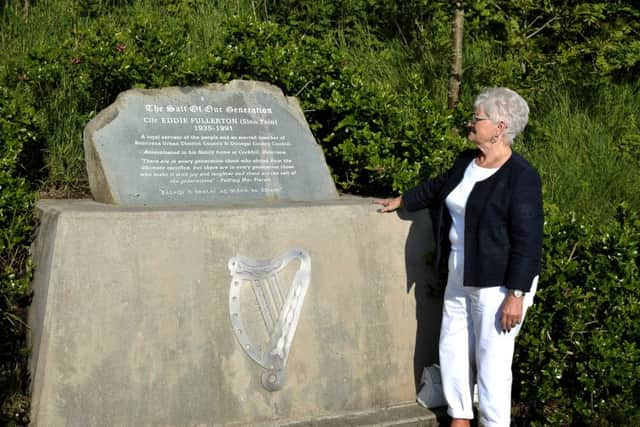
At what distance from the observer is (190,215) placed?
3.98 metres

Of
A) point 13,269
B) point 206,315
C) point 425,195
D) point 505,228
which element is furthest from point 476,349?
point 13,269

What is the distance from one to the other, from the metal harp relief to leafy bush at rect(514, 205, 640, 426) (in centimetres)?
133

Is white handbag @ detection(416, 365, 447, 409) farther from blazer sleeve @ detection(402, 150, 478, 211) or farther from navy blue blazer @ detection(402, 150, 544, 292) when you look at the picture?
blazer sleeve @ detection(402, 150, 478, 211)

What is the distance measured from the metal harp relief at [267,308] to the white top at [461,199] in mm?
837

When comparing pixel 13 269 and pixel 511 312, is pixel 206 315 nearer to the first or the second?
pixel 13 269

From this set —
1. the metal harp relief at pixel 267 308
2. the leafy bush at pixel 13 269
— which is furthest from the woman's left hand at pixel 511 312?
the leafy bush at pixel 13 269

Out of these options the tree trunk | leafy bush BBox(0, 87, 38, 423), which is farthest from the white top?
the tree trunk

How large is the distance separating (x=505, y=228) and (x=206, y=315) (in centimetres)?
150

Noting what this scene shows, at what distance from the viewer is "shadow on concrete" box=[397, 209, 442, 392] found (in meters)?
4.54

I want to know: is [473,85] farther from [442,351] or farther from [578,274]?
[442,351]

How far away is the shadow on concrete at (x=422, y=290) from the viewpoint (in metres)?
4.54

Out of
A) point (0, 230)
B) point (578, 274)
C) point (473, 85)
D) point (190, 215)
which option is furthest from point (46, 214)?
point (473, 85)

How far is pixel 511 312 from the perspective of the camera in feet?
A: 12.2

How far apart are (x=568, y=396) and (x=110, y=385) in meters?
2.49
